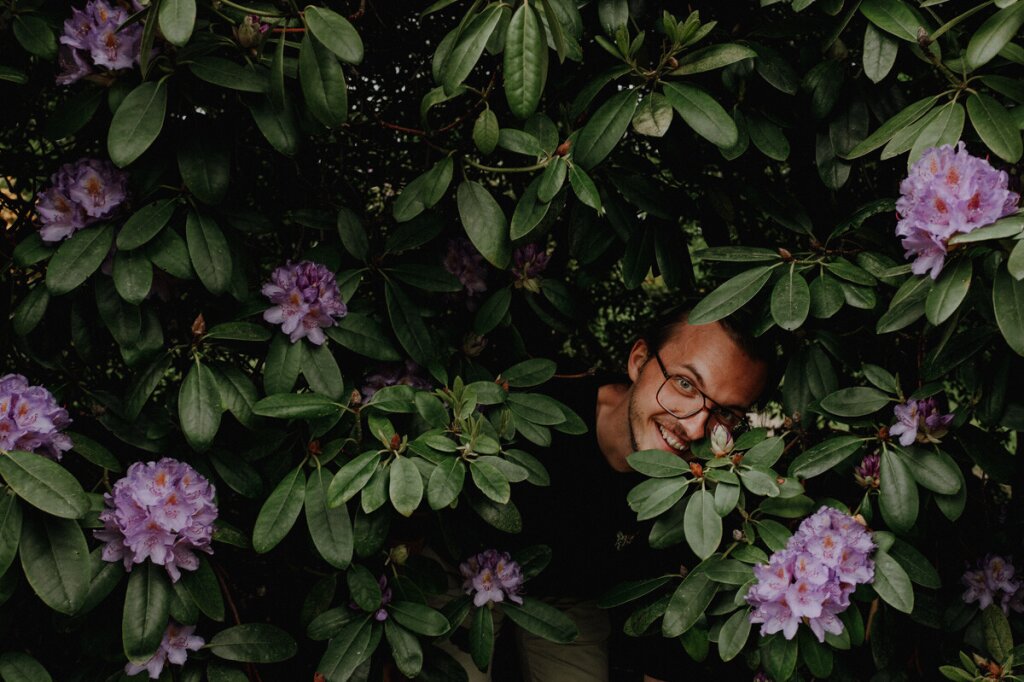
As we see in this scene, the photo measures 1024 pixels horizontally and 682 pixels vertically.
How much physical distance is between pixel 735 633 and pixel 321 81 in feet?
3.71

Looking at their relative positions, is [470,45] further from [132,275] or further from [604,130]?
[132,275]

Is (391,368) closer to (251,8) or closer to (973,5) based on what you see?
(251,8)

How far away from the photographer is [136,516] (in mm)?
1637

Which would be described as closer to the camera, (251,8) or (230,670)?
(251,8)

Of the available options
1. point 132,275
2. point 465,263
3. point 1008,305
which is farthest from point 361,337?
point 1008,305

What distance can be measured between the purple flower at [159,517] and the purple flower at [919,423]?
1.18 metres

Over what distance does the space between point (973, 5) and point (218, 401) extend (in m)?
1.48

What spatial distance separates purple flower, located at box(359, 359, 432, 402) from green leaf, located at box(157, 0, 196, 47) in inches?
28.0

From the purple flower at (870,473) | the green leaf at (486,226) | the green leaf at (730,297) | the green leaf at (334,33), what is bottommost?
the purple flower at (870,473)

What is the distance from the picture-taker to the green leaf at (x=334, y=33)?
4.95 ft

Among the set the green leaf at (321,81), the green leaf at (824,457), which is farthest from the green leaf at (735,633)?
the green leaf at (321,81)

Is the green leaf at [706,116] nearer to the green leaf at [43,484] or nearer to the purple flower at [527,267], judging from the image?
the purple flower at [527,267]

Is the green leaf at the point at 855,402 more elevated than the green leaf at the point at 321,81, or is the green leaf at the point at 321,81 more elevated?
the green leaf at the point at 321,81

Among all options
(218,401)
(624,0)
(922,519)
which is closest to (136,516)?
(218,401)
